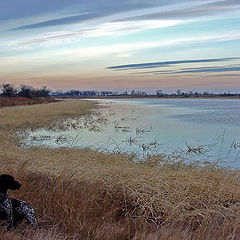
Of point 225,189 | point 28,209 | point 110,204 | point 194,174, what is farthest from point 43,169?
point 225,189

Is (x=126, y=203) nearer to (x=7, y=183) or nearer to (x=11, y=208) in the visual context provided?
(x=11, y=208)

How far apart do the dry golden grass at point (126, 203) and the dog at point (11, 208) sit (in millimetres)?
171

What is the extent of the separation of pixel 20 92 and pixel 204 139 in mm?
61943

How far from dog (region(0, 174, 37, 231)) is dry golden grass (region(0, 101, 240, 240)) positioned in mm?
171

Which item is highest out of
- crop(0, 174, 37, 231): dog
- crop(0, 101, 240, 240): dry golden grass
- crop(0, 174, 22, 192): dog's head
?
crop(0, 174, 22, 192): dog's head

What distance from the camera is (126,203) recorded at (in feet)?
23.1

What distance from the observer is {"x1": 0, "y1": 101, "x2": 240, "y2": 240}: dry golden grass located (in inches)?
214

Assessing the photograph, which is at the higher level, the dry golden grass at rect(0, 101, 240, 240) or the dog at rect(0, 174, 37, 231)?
the dog at rect(0, 174, 37, 231)

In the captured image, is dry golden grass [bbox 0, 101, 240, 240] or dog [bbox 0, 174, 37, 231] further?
dry golden grass [bbox 0, 101, 240, 240]

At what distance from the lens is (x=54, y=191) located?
703 cm

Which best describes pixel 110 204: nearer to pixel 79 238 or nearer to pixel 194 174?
pixel 79 238

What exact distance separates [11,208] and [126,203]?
8.50ft

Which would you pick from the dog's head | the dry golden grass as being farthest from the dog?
the dry golden grass

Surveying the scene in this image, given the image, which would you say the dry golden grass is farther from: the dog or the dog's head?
the dog's head
